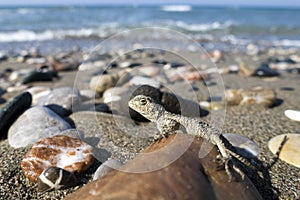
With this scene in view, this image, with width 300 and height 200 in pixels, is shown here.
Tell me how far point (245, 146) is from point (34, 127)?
89.2 inches

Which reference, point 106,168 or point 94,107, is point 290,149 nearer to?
point 106,168

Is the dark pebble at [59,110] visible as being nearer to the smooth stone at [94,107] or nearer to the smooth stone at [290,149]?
the smooth stone at [94,107]

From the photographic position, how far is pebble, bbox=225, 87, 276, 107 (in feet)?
15.5

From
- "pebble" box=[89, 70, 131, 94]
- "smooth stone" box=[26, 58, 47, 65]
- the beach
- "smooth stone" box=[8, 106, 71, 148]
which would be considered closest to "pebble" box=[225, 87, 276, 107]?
the beach

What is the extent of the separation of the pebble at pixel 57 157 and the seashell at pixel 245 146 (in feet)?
4.76

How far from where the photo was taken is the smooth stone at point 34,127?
10.7ft

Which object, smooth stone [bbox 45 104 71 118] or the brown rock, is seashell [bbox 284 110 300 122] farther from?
smooth stone [bbox 45 104 71 118]

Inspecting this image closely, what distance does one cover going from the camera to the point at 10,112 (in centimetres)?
370

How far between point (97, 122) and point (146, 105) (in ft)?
5.10

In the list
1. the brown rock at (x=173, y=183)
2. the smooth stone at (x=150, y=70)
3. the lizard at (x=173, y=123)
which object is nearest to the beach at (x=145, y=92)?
the smooth stone at (x=150, y=70)

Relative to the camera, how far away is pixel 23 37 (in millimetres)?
17531

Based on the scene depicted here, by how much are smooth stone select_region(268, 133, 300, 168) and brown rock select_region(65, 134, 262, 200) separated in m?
0.94

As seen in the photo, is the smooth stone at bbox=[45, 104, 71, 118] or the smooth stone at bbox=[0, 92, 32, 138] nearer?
the smooth stone at bbox=[0, 92, 32, 138]

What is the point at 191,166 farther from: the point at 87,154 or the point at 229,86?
the point at 229,86
